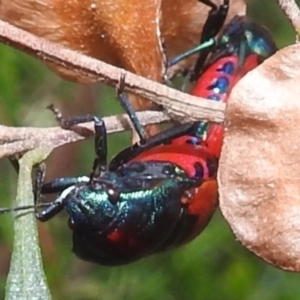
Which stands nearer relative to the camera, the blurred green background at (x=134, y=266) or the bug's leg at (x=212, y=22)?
the bug's leg at (x=212, y=22)

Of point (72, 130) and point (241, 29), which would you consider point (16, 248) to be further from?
point (241, 29)

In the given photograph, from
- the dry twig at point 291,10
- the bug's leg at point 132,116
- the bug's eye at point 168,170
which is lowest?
the bug's eye at point 168,170

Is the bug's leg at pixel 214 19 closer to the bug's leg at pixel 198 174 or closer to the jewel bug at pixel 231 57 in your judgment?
the jewel bug at pixel 231 57

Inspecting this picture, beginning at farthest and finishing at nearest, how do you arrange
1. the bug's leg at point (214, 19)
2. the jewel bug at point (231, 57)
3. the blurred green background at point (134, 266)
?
the blurred green background at point (134, 266)
the jewel bug at point (231, 57)
the bug's leg at point (214, 19)

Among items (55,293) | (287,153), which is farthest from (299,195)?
(55,293)

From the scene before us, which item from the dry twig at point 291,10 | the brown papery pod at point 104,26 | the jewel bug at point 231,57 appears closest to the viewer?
the dry twig at point 291,10

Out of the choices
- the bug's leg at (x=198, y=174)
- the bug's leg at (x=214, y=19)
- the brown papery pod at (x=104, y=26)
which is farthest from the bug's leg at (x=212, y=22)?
the bug's leg at (x=198, y=174)
